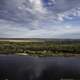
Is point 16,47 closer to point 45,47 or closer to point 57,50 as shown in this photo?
point 45,47

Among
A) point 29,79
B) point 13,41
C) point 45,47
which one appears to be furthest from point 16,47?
point 29,79

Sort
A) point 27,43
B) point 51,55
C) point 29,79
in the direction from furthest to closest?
1. point 27,43
2. point 51,55
3. point 29,79

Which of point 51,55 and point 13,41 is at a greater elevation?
point 13,41

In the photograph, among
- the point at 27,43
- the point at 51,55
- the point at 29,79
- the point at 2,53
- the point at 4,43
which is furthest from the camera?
the point at 27,43

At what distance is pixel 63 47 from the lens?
36.0 metres

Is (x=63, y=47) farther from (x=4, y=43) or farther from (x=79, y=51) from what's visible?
(x=4, y=43)

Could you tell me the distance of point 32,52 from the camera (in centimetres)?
3572

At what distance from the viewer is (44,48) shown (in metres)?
35.5

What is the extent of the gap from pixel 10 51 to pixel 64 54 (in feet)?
34.0

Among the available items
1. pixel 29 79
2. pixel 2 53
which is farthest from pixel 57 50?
pixel 29 79

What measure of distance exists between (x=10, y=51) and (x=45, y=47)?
6.80 meters

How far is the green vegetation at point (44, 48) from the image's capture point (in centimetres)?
3428

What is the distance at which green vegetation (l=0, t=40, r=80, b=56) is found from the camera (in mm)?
34281

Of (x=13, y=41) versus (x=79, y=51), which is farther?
(x=13, y=41)
